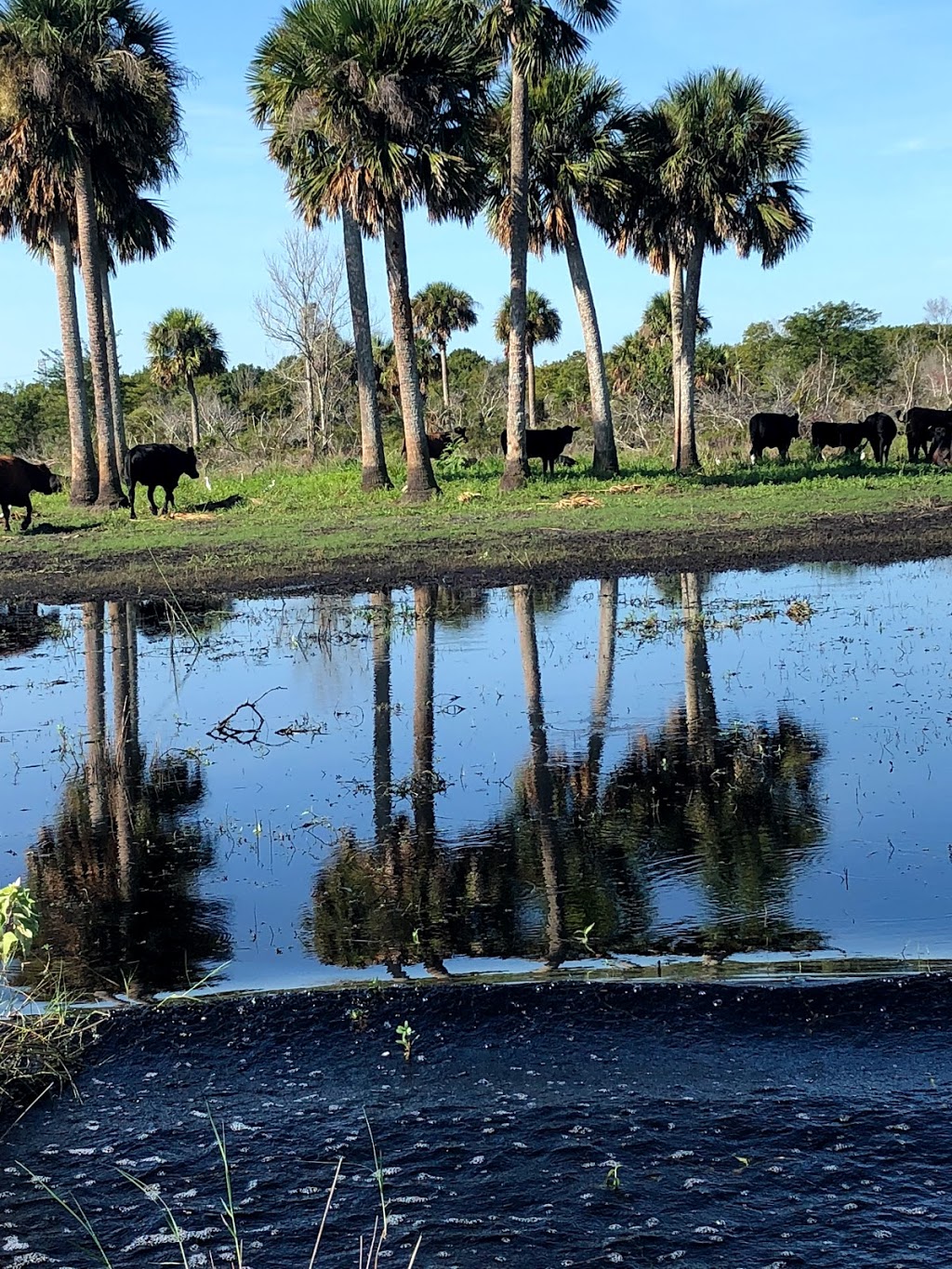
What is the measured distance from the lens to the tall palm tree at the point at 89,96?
90.2 ft

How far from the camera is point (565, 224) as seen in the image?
3272cm

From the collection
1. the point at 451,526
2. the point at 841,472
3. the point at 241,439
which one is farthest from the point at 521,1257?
the point at 241,439

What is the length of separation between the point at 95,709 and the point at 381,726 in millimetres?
2569

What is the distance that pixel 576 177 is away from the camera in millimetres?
31969

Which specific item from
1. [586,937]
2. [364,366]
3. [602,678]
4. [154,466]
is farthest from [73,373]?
[586,937]

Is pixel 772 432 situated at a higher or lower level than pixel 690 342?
lower

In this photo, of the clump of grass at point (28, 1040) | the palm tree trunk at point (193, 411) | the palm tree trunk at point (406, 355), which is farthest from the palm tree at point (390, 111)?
the palm tree trunk at point (193, 411)

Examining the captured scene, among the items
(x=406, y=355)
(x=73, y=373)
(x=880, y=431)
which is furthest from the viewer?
(x=880, y=431)

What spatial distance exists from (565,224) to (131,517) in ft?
41.8

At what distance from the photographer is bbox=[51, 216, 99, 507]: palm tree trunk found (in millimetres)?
30578

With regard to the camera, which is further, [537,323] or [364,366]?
[537,323]

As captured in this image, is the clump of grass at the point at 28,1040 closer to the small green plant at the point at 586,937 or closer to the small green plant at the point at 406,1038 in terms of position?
the small green plant at the point at 406,1038

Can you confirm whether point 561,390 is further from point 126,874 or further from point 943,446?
point 126,874

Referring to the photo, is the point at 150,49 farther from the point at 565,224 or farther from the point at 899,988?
the point at 899,988
